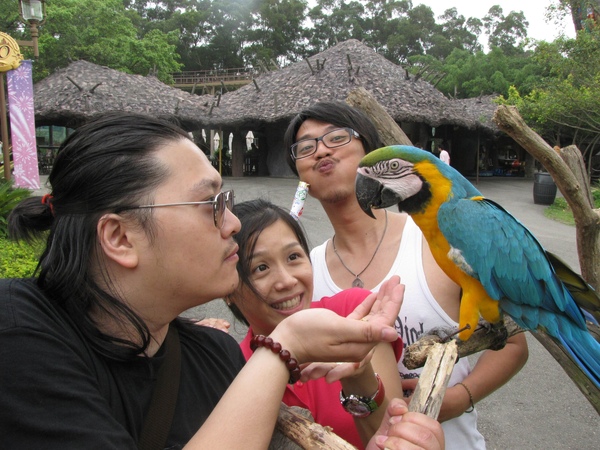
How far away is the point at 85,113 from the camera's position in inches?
600

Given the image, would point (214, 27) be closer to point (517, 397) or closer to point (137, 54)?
point (137, 54)

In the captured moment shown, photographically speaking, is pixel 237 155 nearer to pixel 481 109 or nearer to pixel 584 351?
pixel 481 109

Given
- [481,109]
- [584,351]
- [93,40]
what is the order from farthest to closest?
[93,40] < [481,109] < [584,351]

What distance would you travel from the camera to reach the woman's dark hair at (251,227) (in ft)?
4.67

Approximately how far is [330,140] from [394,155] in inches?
11.7

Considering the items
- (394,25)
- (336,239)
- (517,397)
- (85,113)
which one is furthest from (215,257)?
(394,25)

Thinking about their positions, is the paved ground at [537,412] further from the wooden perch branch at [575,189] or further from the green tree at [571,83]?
the green tree at [571,83]

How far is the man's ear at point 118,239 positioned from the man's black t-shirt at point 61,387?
0.14 meters

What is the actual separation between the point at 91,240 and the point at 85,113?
16.5 m

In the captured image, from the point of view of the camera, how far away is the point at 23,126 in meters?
7.38

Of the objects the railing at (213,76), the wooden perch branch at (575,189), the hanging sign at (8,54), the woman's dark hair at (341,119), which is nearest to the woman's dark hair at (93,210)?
the woman's dark hair at (341,119)

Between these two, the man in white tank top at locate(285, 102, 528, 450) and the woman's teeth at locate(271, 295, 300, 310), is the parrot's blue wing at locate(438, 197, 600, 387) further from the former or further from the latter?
the woman's teeth at locate(271, 295, 300, 310)

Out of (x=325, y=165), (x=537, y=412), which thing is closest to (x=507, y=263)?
(x=325, y=165)

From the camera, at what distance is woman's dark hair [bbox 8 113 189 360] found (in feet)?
2.73
